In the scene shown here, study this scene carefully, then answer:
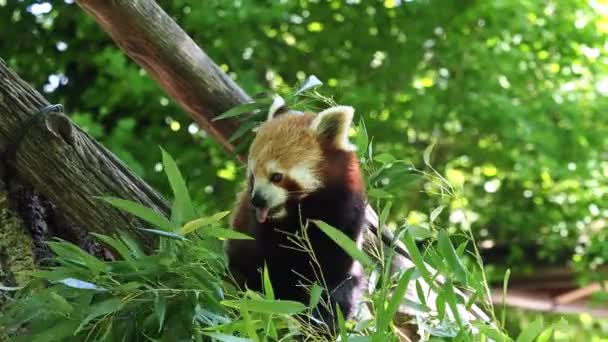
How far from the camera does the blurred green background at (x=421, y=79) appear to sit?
13.1 ft

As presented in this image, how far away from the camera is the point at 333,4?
14.1 ft

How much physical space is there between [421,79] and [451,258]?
3037mm

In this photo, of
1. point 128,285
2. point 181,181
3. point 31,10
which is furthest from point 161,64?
point 31,10

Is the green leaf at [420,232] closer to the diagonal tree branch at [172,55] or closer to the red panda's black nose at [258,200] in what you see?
the red panda's black nose at [258,200]

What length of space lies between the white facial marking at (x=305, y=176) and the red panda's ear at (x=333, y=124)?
8 centimetres

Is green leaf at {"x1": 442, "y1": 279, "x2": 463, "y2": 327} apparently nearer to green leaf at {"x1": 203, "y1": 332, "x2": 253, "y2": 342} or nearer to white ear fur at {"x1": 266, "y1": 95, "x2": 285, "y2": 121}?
green leaf at {"x1": 203, "y1": 332, "x2": 253, "y2": 342}

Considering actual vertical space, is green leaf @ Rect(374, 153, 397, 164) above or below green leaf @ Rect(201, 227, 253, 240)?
below

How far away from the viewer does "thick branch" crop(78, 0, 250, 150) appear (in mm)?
2094

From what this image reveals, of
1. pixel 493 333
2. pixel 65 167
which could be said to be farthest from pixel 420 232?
pixel 65 167

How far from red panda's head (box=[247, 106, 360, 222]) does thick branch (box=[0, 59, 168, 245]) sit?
245mm

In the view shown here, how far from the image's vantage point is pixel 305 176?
175cm

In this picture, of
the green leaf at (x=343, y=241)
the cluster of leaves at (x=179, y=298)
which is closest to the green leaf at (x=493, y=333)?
the cluster of leaves at (x=179, y=298)

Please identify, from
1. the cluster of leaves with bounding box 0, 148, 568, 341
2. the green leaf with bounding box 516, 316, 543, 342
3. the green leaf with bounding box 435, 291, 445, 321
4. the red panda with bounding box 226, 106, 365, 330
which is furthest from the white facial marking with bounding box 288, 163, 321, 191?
the green leaf with bounding box 516, 316, 543, 342

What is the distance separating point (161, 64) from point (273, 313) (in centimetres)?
98
